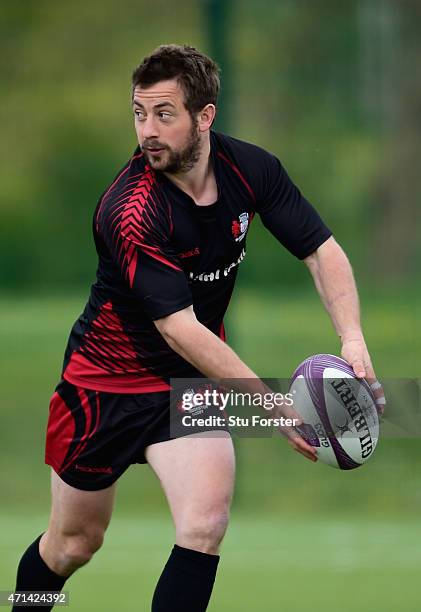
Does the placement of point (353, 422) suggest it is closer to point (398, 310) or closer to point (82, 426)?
point (82, 426)

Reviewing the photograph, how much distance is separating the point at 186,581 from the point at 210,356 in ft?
2.10

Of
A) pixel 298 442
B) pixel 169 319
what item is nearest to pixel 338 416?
pixel 298 442

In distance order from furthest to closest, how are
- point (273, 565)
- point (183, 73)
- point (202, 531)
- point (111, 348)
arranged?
point (273, 565) → point (111, 348) → point (183, 73) → point (202, 531)

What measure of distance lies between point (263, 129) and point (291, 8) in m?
0.66

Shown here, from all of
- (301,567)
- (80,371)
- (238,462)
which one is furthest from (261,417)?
(238,462)

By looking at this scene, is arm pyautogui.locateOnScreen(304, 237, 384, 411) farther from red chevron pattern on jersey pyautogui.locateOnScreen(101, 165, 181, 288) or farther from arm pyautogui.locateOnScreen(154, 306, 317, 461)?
red chevron pattern on jersey pyautogui.locateOnScreen(101, 165, 181, 288)

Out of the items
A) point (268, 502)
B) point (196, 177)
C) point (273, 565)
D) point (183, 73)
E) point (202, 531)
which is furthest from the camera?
point (268, 502)

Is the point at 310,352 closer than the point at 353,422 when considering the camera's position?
No

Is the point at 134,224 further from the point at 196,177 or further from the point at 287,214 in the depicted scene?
the point at 287,214

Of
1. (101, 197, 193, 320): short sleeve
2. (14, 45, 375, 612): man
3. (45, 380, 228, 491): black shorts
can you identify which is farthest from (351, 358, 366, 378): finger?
(101, 197, 193, 320): short sleeve

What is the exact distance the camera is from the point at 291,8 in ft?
24.1

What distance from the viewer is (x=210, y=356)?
389cm

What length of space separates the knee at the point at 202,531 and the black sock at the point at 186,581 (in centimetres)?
2

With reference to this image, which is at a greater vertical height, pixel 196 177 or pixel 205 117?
pixel 205 117
